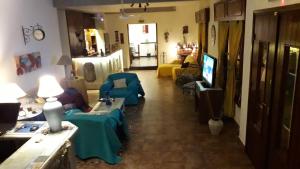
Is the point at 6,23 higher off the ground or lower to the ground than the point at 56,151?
→ higher

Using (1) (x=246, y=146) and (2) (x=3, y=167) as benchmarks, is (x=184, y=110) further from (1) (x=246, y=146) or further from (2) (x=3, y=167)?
(2) (x=3, y=167)

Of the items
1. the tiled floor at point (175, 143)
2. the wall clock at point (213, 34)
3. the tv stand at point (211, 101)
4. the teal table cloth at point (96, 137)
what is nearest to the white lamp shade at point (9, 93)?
the teal table cloth at point (96, 137)

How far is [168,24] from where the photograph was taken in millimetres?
10227

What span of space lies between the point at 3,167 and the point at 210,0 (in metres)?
5.77

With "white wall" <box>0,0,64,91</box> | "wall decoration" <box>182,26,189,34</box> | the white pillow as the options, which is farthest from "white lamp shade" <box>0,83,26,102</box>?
"wall decoration" <box>182,26,189,34</box>

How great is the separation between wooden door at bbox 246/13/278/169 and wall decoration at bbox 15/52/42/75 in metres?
3.99

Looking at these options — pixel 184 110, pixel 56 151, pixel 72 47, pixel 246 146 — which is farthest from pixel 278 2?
pixel 72 47

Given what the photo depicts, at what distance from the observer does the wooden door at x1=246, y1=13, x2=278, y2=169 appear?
2.72m

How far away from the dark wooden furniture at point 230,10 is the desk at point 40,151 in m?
2.99

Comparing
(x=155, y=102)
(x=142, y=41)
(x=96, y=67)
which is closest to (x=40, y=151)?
(x=155, y=102)

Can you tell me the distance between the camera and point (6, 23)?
4238 mm

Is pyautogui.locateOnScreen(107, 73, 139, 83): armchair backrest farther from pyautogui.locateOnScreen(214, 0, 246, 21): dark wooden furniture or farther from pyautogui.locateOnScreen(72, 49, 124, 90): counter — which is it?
pyautogui.locateOnScreen(214, 0, 246, 21): dark wooden furniture

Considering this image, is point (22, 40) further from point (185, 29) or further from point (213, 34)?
point (185, 29)

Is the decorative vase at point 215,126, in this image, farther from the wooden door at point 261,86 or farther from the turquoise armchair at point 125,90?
the turquoise armchair at point 125,90
